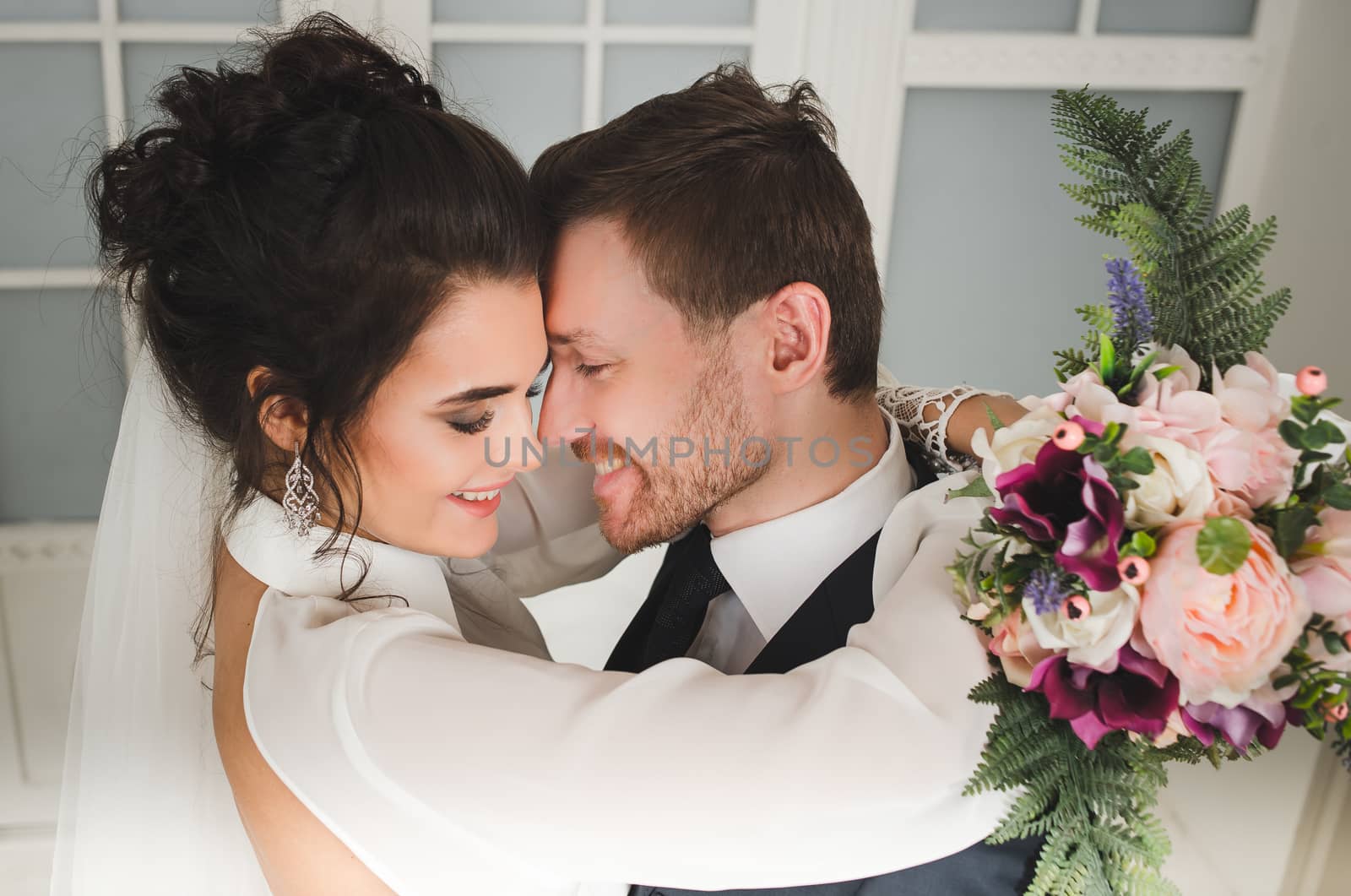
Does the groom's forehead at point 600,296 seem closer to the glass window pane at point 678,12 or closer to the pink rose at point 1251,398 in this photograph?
the pink rose at point 1251,398

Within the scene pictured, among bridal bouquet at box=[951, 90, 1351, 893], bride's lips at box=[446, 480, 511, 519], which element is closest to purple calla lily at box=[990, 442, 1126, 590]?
bridal bouquet at box=[951, 90, 1351, 893]

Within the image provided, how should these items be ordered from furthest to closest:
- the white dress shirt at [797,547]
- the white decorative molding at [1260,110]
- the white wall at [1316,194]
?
the white decorative molding at [1260,110] → the white wall at [1316,194] → the white dress shirt at [797,547]

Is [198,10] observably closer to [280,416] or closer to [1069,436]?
[280,416]

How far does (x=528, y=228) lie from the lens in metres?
1.25

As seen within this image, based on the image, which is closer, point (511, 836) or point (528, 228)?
point (511, 836)

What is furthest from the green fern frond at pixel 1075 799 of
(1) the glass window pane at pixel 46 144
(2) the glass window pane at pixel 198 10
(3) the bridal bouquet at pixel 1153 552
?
(1) the glass window pane at pixel 46 144

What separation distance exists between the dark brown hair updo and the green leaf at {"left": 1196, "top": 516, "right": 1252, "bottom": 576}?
0.83 metres

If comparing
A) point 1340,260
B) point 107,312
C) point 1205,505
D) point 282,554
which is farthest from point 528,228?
point 1340,260

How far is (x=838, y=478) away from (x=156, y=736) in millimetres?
1071

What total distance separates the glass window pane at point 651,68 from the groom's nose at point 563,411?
1.07 meters

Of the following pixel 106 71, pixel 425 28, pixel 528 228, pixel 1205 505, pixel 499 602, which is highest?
pixel 425 28

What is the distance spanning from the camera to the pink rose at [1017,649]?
0.89 metres

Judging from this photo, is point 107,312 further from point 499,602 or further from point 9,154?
point 499,602

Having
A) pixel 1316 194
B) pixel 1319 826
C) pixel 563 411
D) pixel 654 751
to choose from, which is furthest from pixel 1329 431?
pixel 1316 194
